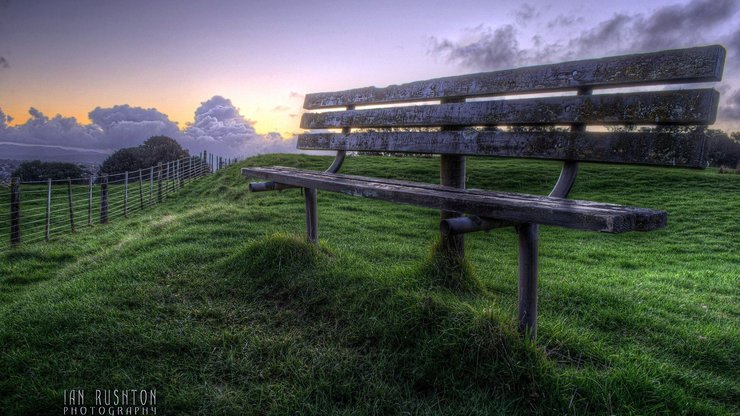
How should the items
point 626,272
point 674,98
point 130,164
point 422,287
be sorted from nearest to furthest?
point 674,98 → point 422,287 → point 626,272 → point 130,164

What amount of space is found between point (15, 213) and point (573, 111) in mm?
12009

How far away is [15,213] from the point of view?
31.9 feet

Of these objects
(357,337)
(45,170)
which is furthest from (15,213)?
(45,170)

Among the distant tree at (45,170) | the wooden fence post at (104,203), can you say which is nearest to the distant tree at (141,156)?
the distant tree at (45,170)

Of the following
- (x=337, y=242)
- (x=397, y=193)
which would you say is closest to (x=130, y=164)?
(x=337, y=242)

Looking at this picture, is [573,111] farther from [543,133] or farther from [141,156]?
[141,156]

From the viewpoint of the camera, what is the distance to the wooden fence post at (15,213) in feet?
30.8

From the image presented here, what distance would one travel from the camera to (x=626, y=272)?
5461 millimetres

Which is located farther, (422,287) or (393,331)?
(422,287)

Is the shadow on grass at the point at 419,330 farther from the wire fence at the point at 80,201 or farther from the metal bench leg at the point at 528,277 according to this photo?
the wire fence at the point at 80,201

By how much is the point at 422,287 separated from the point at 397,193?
723 mm

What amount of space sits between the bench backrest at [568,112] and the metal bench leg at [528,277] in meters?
0.81

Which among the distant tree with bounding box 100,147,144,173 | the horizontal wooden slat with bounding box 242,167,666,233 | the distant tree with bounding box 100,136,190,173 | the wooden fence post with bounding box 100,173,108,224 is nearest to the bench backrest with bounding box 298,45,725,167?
the horizontal wooden slat with bounding box 242,167,666,233

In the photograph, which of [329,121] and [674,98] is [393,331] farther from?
[329,121]
